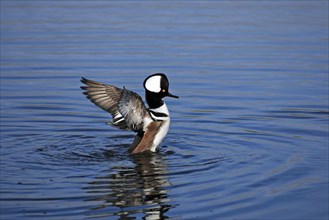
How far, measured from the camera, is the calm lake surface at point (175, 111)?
30.0ft

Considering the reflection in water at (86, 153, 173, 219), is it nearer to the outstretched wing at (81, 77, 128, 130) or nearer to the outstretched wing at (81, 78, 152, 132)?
the outstretched wing at (81, 78, 152, 132)

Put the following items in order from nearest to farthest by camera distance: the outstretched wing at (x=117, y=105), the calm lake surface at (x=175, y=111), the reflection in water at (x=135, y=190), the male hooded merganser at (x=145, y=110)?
the reflection in water at (x=135, y=190) < the calm lake surface at (x=175, y=111) < the outstretched wing at (x=117, y=105) < the male hooded merganser at (x=145, y=110)

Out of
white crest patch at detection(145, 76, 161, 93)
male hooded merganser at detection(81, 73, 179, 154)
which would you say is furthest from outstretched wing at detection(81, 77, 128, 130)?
white crest patch at detection(145, 76, 161, 93)

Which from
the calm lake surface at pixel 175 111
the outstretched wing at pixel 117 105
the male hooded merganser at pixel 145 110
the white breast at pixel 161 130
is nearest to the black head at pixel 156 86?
the male hooded merganser at pixel 145 110

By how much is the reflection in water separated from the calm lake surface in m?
0.02

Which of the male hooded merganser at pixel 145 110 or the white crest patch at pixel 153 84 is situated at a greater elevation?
the white crest patch at pixel 153 84

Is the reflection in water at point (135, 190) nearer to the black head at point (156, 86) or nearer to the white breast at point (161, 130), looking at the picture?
the white breast at point (161, 130)

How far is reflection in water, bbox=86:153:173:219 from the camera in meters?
8.68

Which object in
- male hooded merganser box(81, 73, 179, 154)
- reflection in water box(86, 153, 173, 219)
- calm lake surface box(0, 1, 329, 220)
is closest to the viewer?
reflection in water box(86, 153, 173, 219)

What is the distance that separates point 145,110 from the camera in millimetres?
11188

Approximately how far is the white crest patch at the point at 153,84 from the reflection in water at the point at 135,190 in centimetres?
96

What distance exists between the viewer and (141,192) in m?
9.44

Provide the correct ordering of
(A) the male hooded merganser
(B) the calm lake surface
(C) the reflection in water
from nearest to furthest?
(C) the reflection in water < (B) the calm lake surface < (A) the male hooded merganser

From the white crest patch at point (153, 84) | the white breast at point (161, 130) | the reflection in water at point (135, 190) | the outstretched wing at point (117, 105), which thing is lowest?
the reflection in water at point (135, 190)
